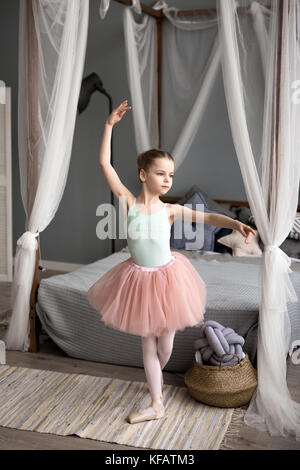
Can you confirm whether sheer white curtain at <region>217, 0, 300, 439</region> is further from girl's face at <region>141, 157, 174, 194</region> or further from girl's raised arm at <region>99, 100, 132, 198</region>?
girl's raised arm at <region>99, 100, 132, 198</region>

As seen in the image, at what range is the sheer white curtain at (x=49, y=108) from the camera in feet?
10.6

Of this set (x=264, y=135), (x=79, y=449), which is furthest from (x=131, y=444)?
(x=264, y=135)

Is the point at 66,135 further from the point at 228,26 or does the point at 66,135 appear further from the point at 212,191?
the point at 212,191

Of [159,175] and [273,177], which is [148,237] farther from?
[273,177]

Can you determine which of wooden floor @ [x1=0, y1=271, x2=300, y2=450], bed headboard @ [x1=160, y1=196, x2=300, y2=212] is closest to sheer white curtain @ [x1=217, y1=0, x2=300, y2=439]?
wooden floor @ [x1=0, y1=271, x2=300, y2=450]

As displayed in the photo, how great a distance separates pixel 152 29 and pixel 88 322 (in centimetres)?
253

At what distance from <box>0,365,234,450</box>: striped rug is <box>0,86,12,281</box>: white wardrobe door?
7.16 ft

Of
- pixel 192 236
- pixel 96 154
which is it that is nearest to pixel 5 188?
pixel 96 154

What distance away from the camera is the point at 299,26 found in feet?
8.91

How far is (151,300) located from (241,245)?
6.27 ft

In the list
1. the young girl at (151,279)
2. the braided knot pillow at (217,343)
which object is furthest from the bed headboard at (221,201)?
the young girl at (151,279)

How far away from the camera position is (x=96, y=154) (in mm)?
5352

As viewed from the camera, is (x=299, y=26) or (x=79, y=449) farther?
(x=299, y=26)

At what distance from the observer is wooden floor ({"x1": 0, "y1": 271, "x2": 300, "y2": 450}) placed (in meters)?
2.48
